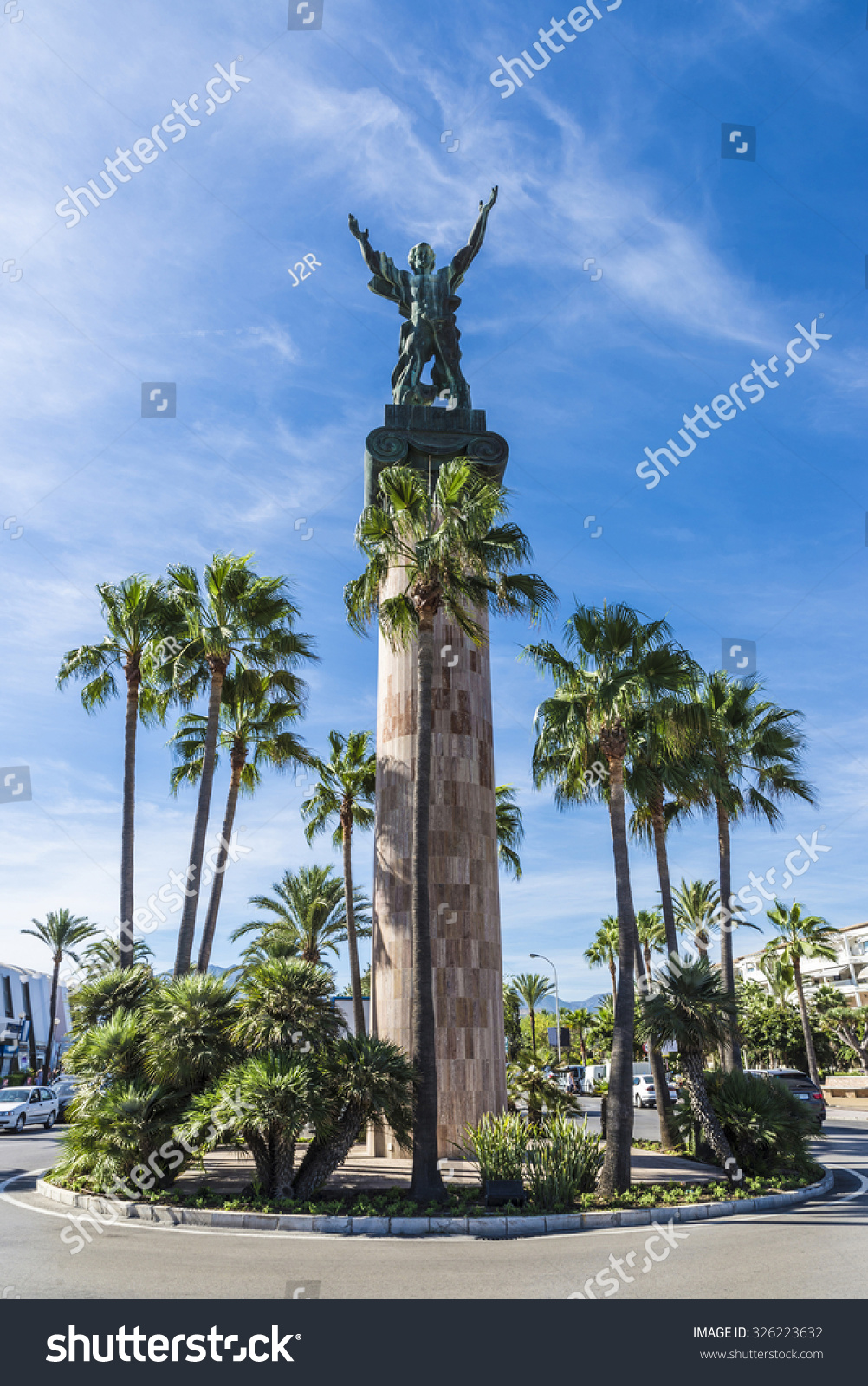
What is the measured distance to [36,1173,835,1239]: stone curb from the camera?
12.2 meters

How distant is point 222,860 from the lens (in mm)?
27594

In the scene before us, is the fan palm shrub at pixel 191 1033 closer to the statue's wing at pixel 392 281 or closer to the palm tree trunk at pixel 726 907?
the palm tree trunk at pixel 726 907

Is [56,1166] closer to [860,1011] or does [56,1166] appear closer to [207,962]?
[207,962]

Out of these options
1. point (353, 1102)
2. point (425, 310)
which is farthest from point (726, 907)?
point (425, 310)

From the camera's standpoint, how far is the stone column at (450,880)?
65.4 ft

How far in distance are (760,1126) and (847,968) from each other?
3624 inches

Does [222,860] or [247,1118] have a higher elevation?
[222,860]

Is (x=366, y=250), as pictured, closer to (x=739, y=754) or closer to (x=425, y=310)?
(x=425, y=310)

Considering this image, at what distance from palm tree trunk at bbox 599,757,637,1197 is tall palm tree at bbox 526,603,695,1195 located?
0.02 meters

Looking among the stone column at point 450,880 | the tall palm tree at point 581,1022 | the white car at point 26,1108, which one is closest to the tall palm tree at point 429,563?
the stone column at point 450,880

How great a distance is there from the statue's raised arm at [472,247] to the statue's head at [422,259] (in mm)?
648

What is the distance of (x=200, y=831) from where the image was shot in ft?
74.5
